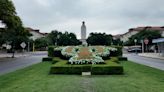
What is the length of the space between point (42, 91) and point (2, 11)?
30.1 metres

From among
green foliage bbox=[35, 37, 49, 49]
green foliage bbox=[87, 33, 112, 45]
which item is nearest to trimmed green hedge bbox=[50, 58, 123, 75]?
green foliage bbox=[35, 37, 49, 49]

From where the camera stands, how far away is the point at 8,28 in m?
42.9

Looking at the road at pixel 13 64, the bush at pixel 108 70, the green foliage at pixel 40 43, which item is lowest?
the road at pixel 13 64

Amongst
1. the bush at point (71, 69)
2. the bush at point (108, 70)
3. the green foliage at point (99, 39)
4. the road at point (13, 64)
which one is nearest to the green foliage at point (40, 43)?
the green foliage at point (99, 39)

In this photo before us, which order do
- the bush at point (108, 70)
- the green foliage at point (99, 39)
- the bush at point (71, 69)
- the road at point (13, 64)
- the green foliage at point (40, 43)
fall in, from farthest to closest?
the green foliage at point (99, 39) < the green foliage at point (40, 43) < the road at point (13, 64) < the bush at point (71, 69) < the bush at point (108, 70)

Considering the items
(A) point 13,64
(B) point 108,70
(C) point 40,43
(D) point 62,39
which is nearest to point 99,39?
(D) point 62,39

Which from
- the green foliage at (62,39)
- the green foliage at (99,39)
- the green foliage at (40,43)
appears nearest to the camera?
the green foliage at (40,43)

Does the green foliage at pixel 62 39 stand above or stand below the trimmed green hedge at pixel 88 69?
above

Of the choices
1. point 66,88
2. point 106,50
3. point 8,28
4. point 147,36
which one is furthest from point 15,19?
point 147,36

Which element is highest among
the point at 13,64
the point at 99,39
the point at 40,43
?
the point at 99,39

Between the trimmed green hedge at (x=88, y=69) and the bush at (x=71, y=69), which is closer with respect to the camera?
the trimmed green hedge at (x=88, y=69)

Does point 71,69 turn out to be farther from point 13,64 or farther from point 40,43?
point 40,43

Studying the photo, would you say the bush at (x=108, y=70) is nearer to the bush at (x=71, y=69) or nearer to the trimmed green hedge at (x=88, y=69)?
the trimmed green hedge at (x=88, y=69)

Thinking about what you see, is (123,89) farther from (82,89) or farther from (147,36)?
(147,36)
